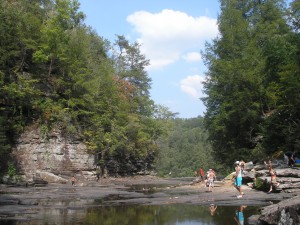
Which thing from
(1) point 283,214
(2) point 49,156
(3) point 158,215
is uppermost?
(2) point 49,156

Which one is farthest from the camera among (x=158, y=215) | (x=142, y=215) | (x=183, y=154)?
(x=183, y=154)

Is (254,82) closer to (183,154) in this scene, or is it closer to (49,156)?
(49,156)

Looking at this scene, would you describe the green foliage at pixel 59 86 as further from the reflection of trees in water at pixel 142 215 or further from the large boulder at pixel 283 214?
the large boulder at pixel 283 214

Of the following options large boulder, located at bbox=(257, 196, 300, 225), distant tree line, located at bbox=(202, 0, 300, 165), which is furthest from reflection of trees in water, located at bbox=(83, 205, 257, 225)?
distant tree line, located at bbox=(202, 0, 300, 165)

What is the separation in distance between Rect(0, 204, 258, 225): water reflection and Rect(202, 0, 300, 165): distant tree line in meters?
16.3

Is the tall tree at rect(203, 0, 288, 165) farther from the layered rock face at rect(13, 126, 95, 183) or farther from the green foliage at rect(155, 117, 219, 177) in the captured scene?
the green foliage at rect(155, 117, 219, 177)

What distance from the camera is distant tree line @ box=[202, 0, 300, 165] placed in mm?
34281

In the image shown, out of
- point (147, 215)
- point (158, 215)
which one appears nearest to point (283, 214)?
point (158, 215)

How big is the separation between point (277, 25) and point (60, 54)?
100ft

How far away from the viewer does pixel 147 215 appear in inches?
666

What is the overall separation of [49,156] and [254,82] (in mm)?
25154

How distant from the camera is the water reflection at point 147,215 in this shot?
14736mm

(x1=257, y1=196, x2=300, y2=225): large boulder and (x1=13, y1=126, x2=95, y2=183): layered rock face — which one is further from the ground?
(x1=13, y1=126, x2=95, y2=183): layered rock face

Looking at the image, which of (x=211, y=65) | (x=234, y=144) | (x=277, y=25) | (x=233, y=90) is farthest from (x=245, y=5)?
(x=234, y=144)
